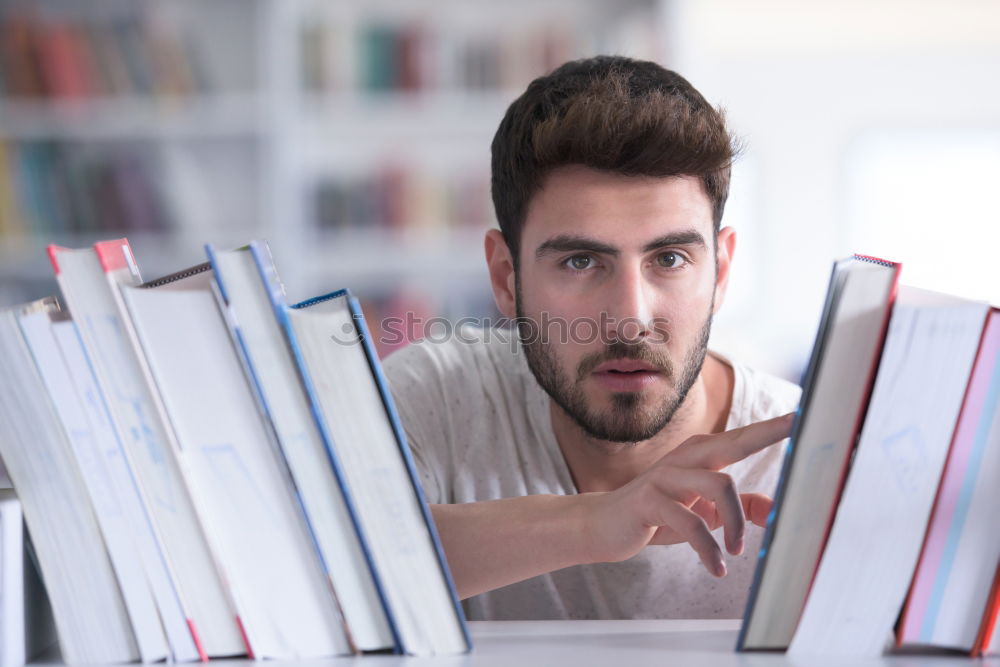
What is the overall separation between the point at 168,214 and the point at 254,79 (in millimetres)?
582

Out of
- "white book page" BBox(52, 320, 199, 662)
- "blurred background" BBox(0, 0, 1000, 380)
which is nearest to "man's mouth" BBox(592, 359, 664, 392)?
"white book page" BBox(52, 320, 199, 662)

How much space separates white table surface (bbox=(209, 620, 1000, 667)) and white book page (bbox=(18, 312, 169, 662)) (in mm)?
64

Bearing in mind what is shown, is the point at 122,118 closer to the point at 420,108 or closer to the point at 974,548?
the point at 420,108

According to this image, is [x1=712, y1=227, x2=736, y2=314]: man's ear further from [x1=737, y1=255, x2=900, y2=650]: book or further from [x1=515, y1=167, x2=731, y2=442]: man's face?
[x1=737, y1=255, x2=900, y2=650]: book

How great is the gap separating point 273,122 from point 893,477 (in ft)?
8.47

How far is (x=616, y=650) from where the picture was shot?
2.18ft

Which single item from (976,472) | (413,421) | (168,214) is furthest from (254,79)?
(976,472)

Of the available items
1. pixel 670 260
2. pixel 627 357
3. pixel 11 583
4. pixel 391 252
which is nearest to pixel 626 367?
pixel 627 357

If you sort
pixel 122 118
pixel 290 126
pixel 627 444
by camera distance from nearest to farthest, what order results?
1. pixel 627 444
2. pixel 122 118
3. pixel 290 126

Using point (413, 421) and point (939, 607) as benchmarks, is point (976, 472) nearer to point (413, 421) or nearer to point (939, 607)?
point (939, 607)

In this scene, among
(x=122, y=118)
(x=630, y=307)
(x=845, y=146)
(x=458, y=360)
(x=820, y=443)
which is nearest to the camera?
(x=820, y=443)

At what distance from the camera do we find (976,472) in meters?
0.61

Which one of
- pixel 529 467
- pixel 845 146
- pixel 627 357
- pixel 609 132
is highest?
pixel 609 132

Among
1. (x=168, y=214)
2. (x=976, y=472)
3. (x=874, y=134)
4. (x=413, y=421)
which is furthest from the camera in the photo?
(x=874, y=134)
